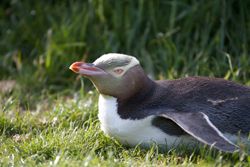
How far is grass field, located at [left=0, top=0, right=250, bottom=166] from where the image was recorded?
591 cm

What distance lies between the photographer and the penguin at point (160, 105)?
Result: 4.20 meters

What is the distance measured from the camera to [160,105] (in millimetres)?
4316

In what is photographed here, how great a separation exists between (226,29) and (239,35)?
0.47 feet

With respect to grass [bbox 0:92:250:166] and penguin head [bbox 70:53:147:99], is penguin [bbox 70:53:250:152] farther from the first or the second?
grass [bbox 0:92:250:166]

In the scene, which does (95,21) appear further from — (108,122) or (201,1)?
(108,122)

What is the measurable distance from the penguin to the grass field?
768mm

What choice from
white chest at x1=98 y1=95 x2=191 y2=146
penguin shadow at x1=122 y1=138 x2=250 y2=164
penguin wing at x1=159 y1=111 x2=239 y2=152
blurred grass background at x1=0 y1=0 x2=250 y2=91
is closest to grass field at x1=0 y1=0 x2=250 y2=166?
blurred grass background at x1=0 y1=0 x2=250 y2=91

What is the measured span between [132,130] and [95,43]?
2757 millimetres

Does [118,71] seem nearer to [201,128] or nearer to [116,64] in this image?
[116,64]

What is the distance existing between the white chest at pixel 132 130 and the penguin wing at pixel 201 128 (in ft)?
0.48

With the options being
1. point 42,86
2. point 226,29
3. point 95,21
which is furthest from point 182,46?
point 42,86

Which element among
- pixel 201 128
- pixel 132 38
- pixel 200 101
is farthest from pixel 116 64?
pixel 132 38

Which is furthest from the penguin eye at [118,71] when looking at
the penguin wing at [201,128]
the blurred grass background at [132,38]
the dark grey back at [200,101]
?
the blurred grass background at [132,38]

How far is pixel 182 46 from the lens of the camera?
6645 millimetres
